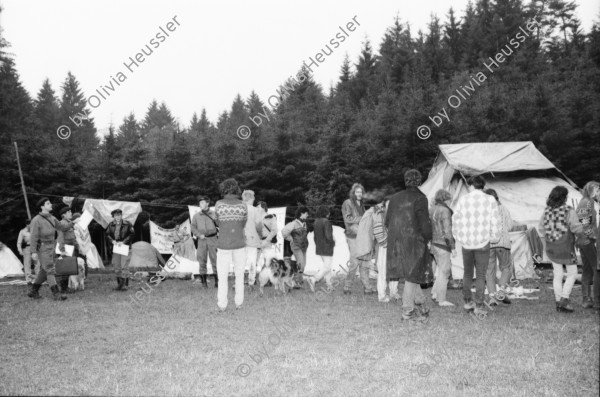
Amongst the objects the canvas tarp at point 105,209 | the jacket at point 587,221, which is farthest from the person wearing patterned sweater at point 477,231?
the canvas tarp at point 105,209

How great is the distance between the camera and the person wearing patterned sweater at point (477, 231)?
22.5 ft

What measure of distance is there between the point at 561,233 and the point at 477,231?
145cm

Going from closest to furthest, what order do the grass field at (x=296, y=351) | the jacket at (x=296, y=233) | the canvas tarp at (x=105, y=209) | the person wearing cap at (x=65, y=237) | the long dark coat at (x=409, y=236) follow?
the grass field at (x=296, y=351)
the long dark coat at (x=409, y=236)
the person wearing cap at (x=65, y=237)
the jacket at (x=296, y=233)
the canvas tarp at (x=105, y=209)

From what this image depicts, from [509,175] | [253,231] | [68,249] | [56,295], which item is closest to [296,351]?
[253,231]

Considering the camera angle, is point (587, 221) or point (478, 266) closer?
point (478, 266)

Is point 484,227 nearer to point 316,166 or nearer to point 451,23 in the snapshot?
point 316,166

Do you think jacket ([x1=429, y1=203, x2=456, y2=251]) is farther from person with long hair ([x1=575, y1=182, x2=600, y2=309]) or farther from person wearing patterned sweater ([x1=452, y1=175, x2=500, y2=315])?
person with long hair ([x1=575, y1=182, x2=600, y2=309])

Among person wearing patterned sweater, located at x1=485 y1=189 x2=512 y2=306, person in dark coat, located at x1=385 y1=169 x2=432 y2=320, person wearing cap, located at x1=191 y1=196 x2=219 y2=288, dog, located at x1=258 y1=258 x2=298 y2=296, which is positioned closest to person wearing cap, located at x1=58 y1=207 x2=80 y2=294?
person wearing cap, located at x1=191 y1=196 x2=219 y2=288

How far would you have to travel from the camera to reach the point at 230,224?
24.9 ft

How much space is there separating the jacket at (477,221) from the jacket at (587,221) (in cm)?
143

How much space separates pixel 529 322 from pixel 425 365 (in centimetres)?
262

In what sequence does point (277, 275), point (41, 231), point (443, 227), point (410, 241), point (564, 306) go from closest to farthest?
point (410, 241)
point (564, 306)
point (443, 227)
point (41, 231)
point (277, 275)

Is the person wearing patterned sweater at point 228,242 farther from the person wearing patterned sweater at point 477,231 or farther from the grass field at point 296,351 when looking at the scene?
the person wearing patterned sweater at point 477,231

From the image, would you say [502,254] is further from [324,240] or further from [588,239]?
[324,240]
